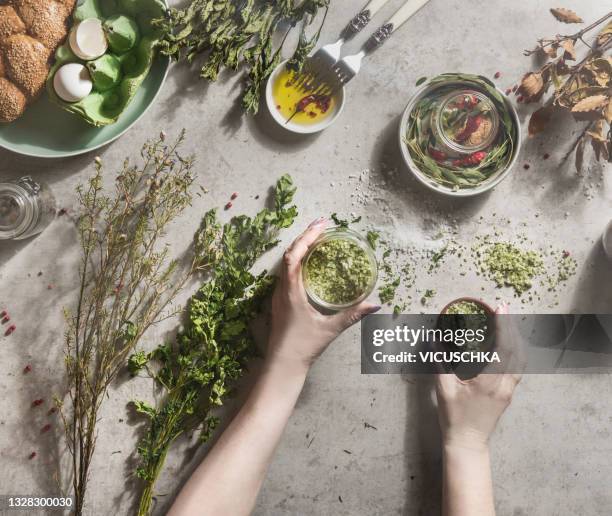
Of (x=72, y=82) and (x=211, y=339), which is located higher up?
(x=72, y=82)

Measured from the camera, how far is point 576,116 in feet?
4.75

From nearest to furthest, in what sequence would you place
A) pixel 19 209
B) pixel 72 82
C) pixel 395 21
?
pixel 72 82
pixel 19 209
pixel 395 21

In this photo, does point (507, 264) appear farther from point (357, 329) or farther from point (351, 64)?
point (351, 64)

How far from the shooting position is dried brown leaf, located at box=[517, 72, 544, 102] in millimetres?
1484

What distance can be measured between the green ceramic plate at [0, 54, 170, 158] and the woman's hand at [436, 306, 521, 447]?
3.56ft

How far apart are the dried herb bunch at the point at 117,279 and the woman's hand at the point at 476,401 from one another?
79 cm

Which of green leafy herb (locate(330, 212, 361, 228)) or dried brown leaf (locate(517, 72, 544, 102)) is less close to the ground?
dried brown leaf (locate(517, 72, 544, 102))

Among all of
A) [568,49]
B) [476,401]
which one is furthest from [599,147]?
[476,401]

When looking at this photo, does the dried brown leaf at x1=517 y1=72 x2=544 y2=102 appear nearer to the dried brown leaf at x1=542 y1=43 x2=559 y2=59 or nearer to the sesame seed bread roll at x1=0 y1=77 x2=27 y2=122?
the dried brown leaf at x1=542 y1=43 x2=559 y2=59

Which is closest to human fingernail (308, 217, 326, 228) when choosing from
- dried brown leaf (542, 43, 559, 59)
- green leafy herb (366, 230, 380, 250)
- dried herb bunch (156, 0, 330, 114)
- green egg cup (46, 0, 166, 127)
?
green leafy herb (366, 230, 380, 250)

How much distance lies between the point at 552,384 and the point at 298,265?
2.71 ft

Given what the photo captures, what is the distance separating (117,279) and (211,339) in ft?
1.03

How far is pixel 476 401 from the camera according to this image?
59.6 inches

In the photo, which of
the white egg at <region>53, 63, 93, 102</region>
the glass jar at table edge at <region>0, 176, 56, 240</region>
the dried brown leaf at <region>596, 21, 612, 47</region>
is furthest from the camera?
the dried brown leaf at <region>596, 21, 612, 47</region>
